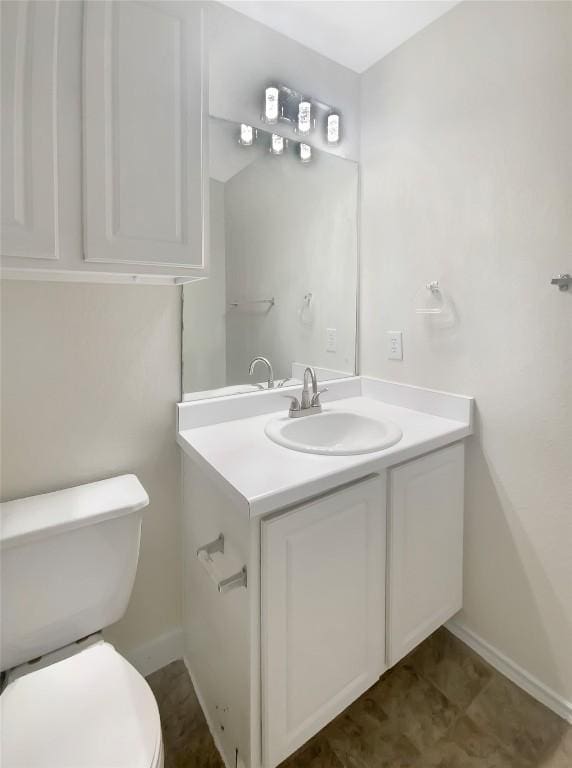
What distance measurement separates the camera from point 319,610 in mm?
1045

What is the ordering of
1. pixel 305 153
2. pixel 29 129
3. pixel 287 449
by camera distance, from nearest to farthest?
1. pixel 29 129
2. pixel 287 449
3. pixel 305 153

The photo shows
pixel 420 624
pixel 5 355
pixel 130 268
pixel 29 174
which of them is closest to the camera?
pixel 29 174

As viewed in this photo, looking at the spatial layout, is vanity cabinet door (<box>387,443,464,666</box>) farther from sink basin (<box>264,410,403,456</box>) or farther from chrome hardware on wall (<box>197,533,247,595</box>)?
chrome hardware on wall (<box>197,533,247,595</box>)

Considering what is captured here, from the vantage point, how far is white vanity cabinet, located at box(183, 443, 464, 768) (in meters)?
0.96

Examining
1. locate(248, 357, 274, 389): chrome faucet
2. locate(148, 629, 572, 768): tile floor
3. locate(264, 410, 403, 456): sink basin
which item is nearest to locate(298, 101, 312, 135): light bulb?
locate(248, 357, 274, 389): chrome faucet

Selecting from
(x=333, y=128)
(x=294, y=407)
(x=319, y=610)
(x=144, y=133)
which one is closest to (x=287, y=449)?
(x=294, y=407)

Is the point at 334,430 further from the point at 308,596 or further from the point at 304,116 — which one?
the point at 304,116

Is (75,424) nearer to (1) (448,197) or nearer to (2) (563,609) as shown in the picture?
(1) (448,197)

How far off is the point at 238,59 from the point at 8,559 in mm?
1767

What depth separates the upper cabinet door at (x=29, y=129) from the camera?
81 cm

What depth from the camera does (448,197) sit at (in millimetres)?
1476

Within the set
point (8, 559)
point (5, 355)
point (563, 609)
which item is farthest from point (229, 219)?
A: point (563, 609)

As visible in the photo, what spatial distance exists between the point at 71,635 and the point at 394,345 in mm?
Result: 1510

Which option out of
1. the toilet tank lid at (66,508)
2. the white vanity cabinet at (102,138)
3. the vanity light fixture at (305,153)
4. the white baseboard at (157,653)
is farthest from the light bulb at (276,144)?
the white baseboard at (157,653)
